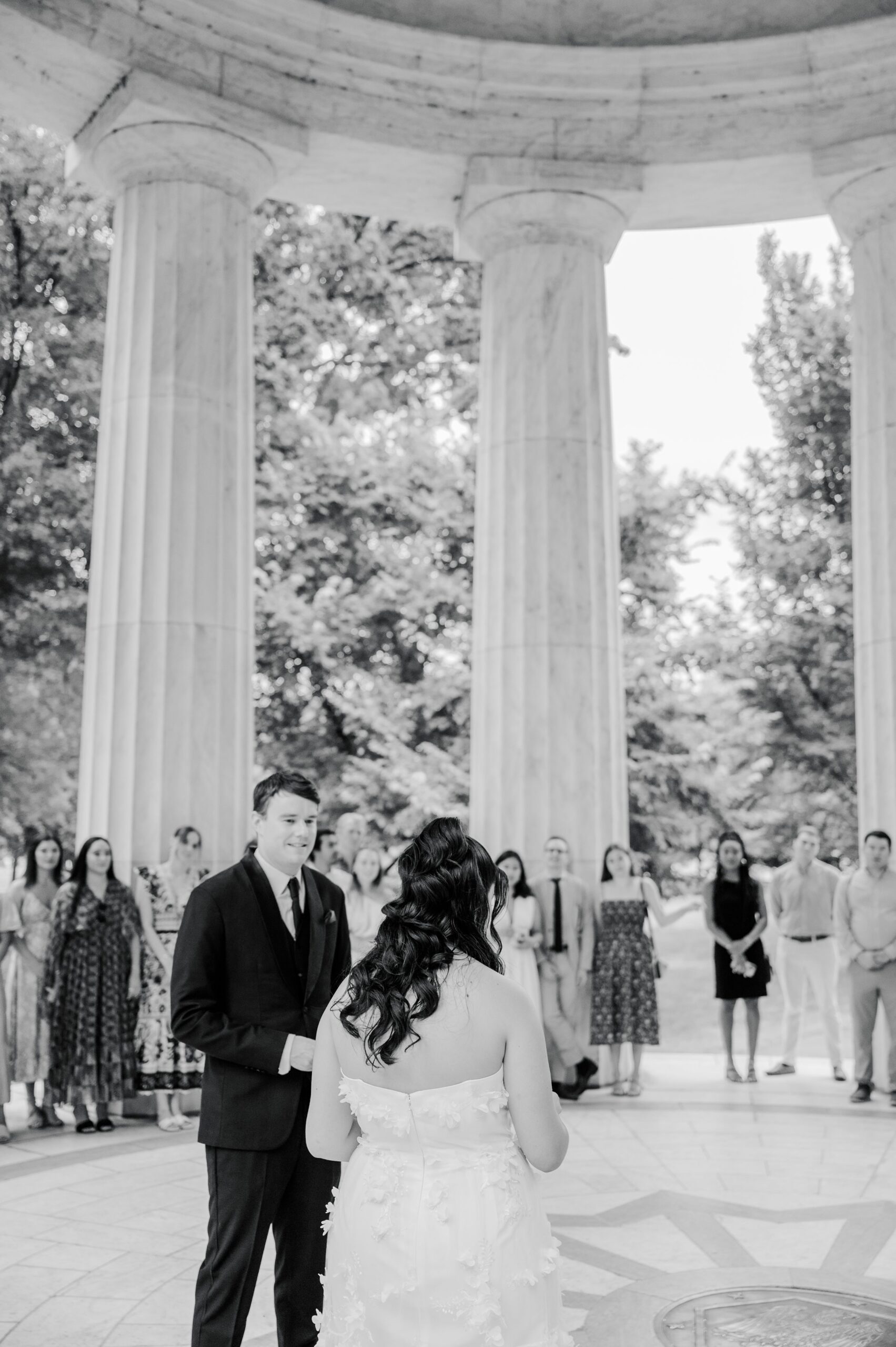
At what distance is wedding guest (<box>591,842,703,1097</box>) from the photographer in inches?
688

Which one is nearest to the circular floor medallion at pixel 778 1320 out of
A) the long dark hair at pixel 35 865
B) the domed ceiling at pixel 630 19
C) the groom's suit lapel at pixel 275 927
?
the groom's suit lapel at pixel 275 927

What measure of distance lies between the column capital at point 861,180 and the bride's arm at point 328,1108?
55.6 feet

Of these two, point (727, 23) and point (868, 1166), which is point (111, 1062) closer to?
point (868, 1166)

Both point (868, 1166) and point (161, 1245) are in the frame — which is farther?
point (868, 1166)

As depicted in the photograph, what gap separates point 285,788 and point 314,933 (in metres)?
0.85

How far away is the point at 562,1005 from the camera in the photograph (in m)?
17.5

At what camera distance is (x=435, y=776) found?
29312 millimetres

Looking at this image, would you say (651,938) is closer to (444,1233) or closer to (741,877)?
(741,877)

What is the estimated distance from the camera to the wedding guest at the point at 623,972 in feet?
57.4

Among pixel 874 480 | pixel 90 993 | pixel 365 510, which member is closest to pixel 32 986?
pixel 90 993

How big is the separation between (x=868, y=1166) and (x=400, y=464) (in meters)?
22.1

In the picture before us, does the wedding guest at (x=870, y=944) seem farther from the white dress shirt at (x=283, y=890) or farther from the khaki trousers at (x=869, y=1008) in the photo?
the white dress shirt at (x=283, y=890)

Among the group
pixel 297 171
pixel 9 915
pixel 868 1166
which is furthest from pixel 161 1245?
pixel 297 171

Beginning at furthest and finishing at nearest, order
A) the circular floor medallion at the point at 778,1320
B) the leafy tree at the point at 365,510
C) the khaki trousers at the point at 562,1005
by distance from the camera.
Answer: the leafy tree at the point at 365,510
the khaki trousers at the point at 562,1005
the circular floor medallion at the point at 778,1320
